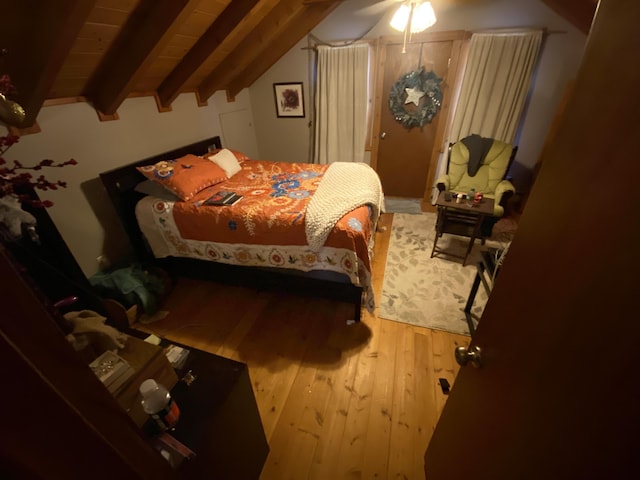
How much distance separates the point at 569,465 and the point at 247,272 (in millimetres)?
2105

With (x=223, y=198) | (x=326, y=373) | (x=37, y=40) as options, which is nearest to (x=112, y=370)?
(x=326, y=373)

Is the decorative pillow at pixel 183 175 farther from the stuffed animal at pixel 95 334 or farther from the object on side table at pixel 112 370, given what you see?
the object on side table at pixel 112 370

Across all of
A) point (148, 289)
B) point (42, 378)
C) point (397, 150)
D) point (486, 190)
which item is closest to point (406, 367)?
point (42, 378)

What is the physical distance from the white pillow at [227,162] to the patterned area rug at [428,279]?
1.94 metres

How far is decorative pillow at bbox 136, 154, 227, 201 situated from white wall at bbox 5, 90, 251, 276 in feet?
1.05

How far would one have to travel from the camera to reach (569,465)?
450 mm

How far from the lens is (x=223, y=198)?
7.49 ft

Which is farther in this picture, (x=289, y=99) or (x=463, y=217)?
(x=289, y=99)

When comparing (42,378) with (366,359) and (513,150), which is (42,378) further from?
(513,150)

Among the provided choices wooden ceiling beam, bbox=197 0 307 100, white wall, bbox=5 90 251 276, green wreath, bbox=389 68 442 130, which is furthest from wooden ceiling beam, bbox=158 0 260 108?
green wreath, bbox=389 68 442 130

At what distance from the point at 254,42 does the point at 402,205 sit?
9.05 feet

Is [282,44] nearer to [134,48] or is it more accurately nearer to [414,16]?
[414,16]

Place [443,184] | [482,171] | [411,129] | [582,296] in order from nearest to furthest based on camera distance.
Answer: [582,296]
[443,184]
[482,171]
[411,129]

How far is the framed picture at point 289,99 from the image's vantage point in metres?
4.10
